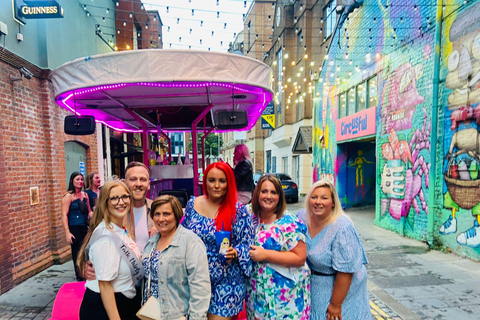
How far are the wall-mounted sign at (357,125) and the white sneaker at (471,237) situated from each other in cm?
401

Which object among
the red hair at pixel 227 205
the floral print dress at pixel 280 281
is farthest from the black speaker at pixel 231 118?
the floral print dress at pixel 280 281

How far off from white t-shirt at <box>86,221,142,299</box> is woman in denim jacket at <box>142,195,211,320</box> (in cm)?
14

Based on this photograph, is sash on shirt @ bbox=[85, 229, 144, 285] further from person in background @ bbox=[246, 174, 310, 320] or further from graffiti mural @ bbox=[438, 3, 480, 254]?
graffiti mural @ bbox=[438, 3, 480, 254]

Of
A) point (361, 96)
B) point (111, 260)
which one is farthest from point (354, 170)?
point (111, 260)

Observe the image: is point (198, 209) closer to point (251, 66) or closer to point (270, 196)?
point (270, 196)

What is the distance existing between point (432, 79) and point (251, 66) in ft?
17.3

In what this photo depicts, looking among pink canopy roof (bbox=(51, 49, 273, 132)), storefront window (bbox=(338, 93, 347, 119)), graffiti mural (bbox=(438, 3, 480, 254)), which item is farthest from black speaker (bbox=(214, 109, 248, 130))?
storefront window (bbox=(338, 93, 347, 119))

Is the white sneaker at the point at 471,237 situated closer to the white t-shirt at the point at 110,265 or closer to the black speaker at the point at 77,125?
the white t-shirt at the point at 110,265

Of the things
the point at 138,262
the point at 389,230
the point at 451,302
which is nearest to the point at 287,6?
the point at 389,230

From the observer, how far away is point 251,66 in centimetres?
312

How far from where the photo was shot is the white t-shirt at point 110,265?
→ 1.81 m

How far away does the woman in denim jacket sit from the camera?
5.95 feet

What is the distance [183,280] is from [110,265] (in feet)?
1.59

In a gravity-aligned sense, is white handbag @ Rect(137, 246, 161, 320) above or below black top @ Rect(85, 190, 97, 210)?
below
